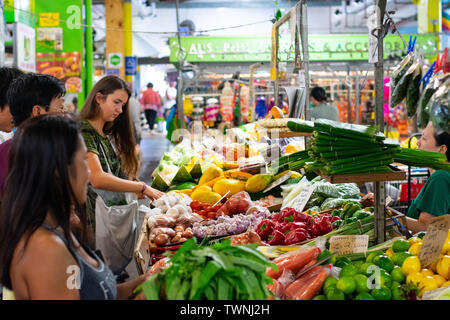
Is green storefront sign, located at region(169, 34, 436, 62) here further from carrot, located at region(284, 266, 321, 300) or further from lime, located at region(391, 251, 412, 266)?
carrot, located at region(284, 266, 321, 300)

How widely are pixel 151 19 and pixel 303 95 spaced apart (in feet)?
64.8

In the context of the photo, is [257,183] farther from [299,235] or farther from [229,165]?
[299,235]

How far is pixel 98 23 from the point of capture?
77.6 ft

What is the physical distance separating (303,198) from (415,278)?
5.56ft

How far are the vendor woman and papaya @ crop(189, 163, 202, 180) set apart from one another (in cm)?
264

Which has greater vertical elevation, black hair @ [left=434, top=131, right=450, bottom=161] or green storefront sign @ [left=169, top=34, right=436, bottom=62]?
green storefront sign @ [left=169, top=34, right=436, bottom=62]

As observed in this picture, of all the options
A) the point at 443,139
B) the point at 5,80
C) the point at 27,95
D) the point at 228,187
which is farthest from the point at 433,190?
the point at 5,80

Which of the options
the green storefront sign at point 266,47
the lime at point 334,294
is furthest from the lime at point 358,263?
the green storefront sign at point 266,47

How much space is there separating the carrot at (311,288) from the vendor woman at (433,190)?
134cm

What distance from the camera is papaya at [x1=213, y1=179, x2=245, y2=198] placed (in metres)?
4.82

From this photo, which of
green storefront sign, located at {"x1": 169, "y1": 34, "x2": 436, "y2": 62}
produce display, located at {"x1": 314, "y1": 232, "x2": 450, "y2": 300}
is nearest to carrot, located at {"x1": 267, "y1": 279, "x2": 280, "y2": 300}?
produce display, located at {"x1": 314, "y1": 232, "x2": 450, "y2": 300}

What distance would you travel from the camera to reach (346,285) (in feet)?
7.27

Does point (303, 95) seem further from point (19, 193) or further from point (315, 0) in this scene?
point (315, 0)

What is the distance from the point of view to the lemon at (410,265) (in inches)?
95.0
